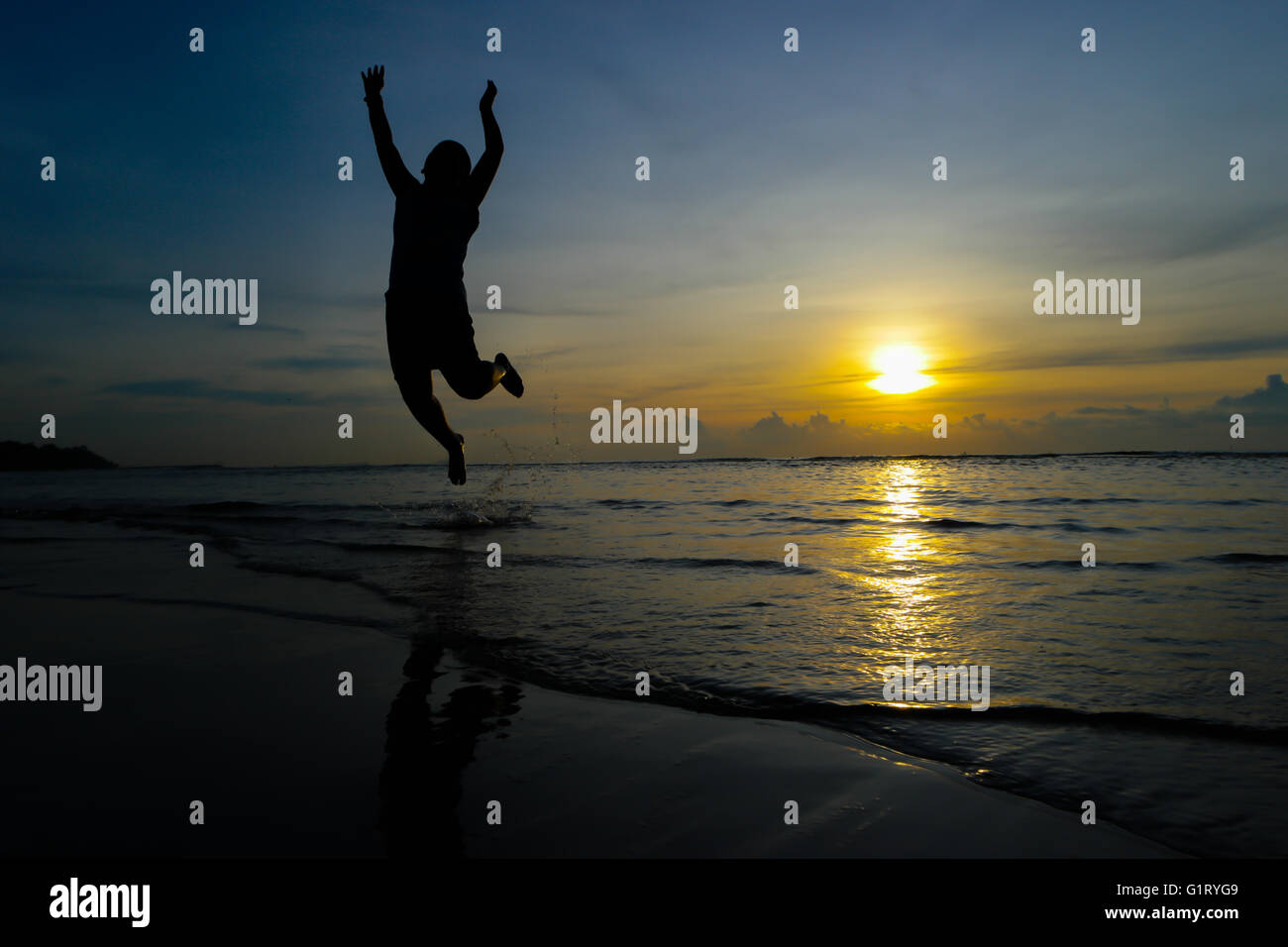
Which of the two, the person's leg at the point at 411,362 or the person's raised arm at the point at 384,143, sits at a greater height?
the person's raised arm at the point at 384,143

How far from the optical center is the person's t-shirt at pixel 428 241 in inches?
194

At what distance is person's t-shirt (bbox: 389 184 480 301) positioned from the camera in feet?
16.2

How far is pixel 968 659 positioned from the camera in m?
4.91

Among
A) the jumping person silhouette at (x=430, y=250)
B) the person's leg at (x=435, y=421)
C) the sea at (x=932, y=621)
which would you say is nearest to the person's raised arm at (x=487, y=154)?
the jumping person silhouette at (x=430, y=250)

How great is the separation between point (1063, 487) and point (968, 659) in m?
19.7

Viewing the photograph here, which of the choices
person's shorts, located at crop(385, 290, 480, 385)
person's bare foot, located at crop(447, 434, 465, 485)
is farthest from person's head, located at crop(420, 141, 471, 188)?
person's bare foot, located at crop(447, 434, 465, 485)

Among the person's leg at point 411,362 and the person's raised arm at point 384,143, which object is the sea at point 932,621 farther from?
the person's raised arm at point 384,143

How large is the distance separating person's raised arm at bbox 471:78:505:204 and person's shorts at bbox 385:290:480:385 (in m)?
0.76

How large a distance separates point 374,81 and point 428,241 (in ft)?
4.27

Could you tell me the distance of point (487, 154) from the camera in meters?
5.22


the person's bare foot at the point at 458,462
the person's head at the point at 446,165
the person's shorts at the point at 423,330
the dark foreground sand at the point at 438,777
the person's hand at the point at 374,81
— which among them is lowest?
the dark foreground sand at the point at 438,777

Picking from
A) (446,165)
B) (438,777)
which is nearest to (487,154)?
(446,165)

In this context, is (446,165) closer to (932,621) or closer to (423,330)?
(423,330)
